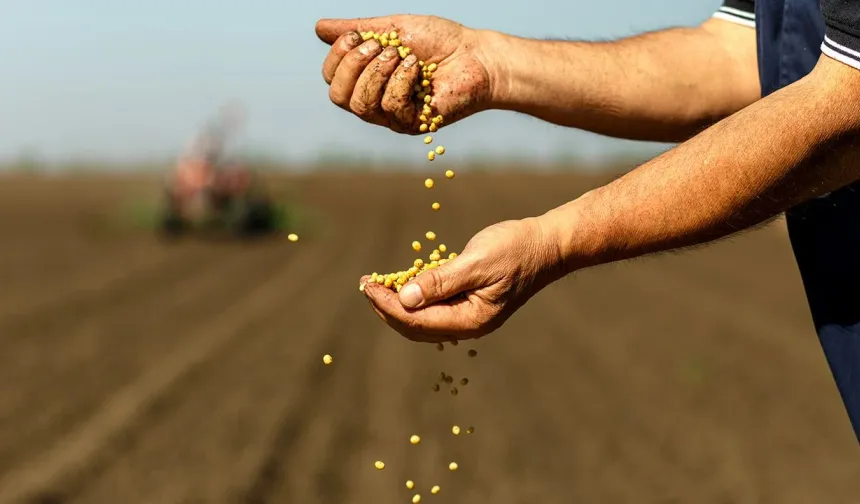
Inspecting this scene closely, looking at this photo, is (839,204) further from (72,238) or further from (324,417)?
(72,238)

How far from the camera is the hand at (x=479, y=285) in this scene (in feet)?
7.55

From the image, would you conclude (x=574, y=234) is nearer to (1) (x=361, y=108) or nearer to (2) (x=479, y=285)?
(2) (x=479, y=285)

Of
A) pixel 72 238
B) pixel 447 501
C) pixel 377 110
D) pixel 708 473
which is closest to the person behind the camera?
pixel 377 110

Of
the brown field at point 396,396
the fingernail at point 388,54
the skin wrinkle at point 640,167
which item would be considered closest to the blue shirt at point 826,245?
the skin wrinkle at point 640,167

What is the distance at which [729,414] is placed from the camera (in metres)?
6.88

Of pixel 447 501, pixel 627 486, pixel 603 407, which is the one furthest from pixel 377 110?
pixel 603 407

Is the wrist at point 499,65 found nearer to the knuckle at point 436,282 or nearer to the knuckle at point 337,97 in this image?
the knuckle at point 337,97

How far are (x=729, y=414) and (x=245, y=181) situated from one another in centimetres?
1141

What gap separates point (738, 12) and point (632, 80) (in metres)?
0.37

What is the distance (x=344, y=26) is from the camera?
2883 mm

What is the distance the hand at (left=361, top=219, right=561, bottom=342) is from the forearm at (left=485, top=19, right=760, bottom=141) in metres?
0.68

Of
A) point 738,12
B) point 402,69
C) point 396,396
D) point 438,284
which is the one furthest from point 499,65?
point 396,396

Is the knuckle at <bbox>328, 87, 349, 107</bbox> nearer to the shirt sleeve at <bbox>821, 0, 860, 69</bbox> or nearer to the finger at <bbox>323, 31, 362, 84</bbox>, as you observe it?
the finger at <bbox>323, 31, 362, 84</bbox>

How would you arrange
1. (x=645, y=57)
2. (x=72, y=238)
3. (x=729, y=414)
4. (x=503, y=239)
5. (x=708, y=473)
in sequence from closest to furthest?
(x=503, y=239), (x=645, y=57), (x=708, y=473), (x=729, y=414), (x=72, y=238)
